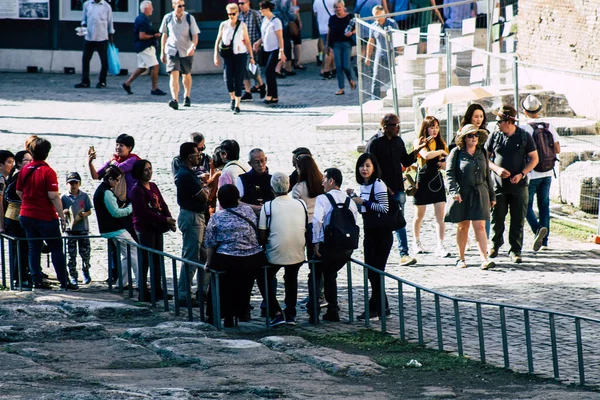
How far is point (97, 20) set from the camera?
983 inches

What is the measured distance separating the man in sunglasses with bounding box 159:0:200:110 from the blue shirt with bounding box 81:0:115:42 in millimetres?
2737

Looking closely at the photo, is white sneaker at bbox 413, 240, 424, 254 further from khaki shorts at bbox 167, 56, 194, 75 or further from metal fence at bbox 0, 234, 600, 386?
khaki shorts at bbox 167, 56, 194, 75

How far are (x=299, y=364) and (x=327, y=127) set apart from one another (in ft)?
39.3

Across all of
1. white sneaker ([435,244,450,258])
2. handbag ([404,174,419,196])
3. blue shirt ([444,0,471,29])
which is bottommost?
white sneaker ([435,244,450,258])

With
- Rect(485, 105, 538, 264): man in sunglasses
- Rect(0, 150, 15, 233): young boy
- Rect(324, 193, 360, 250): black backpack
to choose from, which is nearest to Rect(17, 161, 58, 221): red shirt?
Rect(0, 150, 15, 233): young boy

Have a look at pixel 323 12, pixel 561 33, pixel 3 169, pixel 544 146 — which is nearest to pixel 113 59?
pixel 323 12

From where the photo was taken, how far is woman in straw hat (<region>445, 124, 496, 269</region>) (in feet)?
42.3

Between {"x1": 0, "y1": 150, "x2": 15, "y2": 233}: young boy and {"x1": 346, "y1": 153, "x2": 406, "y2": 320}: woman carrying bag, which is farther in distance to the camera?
{"x1": 0, "y1": 150, "x2": 15, "y2": 233}: young boy

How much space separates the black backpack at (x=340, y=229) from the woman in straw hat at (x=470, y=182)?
253 cm

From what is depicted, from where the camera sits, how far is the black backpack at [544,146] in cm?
1368

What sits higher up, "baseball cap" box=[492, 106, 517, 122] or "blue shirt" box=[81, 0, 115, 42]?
"blue shirt" box=[81, 0, 115, 42]

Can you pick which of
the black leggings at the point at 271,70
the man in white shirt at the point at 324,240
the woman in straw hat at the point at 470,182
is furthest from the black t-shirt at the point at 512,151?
the black leggings at the point at 271,70

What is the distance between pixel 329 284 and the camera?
429 inches

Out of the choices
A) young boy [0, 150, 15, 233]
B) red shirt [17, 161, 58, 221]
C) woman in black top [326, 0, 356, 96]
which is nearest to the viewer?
red shirt [17, 161, 58, 221]
